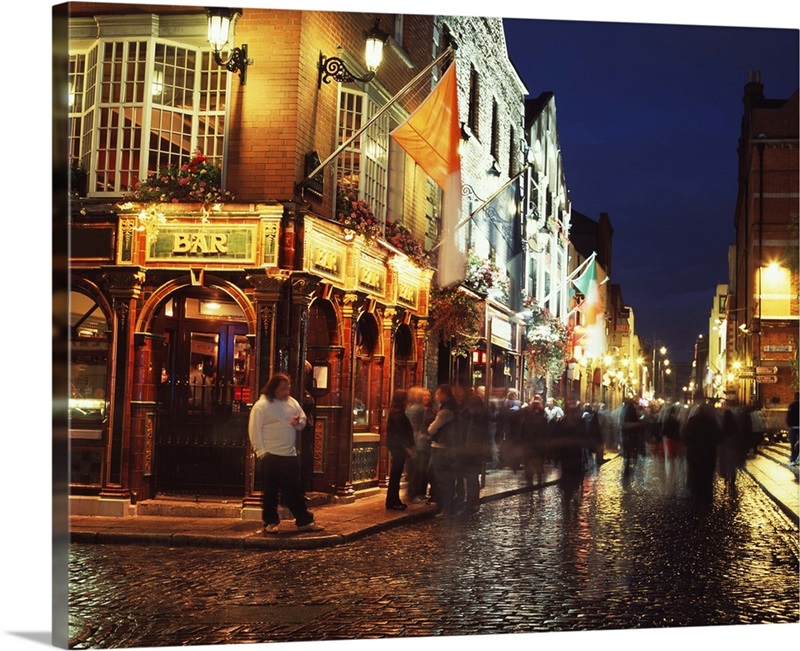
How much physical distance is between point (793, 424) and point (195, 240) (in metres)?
6.47

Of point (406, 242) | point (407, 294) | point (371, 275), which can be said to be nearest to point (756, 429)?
point (371, 275)

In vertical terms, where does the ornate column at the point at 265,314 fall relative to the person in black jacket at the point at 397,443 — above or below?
above

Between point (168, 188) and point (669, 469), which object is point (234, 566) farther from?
point (669, 469)

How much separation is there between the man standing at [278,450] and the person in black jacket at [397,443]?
82.9 inches

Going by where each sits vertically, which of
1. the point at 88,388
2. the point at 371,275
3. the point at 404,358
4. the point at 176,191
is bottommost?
the point at 88,388

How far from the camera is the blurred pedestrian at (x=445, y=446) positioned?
1266cm

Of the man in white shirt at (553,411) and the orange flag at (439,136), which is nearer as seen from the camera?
the orange flag at (439,136)

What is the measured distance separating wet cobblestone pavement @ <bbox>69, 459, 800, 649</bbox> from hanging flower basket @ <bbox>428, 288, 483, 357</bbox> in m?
3.75

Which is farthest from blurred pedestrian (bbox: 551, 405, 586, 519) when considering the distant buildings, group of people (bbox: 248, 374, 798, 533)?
the distant buildings

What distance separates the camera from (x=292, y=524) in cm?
1077

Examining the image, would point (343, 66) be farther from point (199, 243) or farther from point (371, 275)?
point (371, 275)

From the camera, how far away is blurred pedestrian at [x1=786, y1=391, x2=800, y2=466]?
372 inches

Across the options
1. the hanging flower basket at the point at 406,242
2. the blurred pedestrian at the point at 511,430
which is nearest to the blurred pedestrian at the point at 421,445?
the blurred pedestrian at the point at 511,430

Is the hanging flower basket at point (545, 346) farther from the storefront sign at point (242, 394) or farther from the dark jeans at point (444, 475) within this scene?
the storefront sign at point (242, 394)
